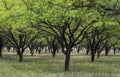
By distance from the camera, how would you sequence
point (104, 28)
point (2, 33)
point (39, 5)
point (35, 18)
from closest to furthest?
1. point (39, 5)
2. point (35, 18)
3. point (104, 28)
4. point (2, 33)

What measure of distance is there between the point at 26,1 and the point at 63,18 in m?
3.35

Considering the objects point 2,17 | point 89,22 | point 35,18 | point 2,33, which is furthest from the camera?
point 2,33

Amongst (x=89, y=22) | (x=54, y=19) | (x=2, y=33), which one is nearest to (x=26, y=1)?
(x=54, y=19)

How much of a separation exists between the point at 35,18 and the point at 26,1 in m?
1.67

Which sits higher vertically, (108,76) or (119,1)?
(119,1)

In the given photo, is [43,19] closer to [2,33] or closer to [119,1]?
[119,1]

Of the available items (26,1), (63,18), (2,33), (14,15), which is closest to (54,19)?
(63,18)

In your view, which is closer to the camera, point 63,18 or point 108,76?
point 108,76

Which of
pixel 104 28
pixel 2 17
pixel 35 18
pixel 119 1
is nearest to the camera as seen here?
pixel 119 1

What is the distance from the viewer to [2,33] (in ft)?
125

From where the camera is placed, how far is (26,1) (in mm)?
23172

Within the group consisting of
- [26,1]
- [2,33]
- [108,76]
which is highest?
[26,1]

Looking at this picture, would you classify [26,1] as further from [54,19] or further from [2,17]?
[2,17]

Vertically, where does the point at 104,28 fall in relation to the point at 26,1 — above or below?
below
